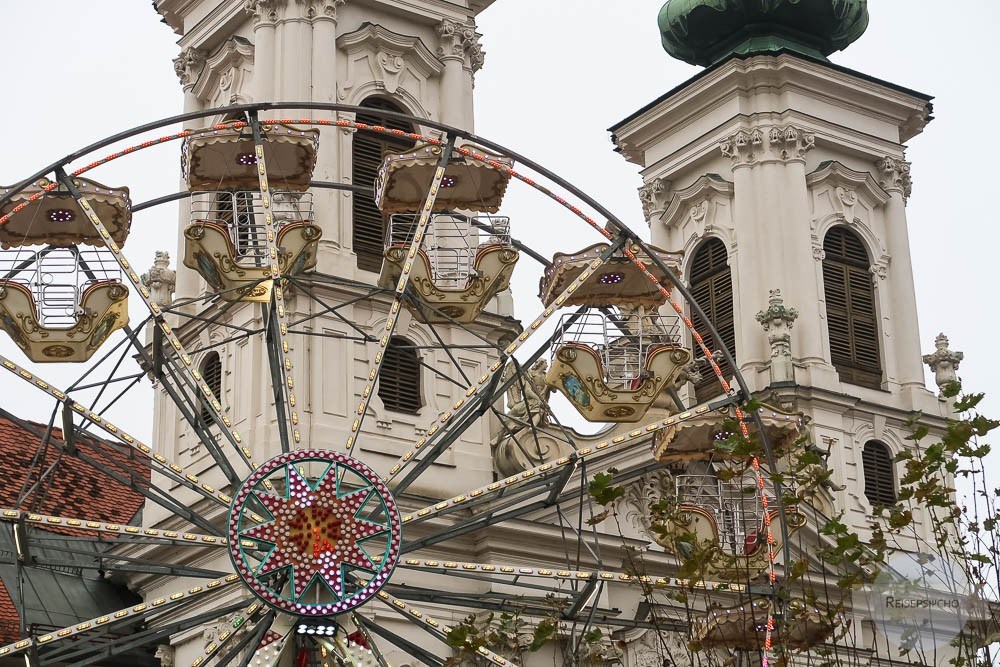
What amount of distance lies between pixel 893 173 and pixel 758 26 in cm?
346

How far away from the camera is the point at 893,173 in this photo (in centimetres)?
3647

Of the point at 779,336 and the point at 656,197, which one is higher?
the point at 656,197

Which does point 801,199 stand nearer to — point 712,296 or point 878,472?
point 712,296

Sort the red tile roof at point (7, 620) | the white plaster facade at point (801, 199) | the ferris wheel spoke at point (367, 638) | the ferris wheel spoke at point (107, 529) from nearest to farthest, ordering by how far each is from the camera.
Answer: the ferris wheel spoke at point (107, 529), the ferris wheel spoke at point (367, 638), the red tile roof at point (7, 620), the white plaster facade at point (801, 199)

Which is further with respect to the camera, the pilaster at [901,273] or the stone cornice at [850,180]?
the stone cornice at [850,180]

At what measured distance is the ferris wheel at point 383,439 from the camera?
20453 millimetres


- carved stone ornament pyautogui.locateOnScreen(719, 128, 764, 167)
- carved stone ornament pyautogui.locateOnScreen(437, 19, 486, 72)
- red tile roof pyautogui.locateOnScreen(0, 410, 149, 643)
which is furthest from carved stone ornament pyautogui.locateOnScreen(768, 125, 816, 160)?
red tile roof pyautogui.locateOnScreen(0, 410, 149, 643)

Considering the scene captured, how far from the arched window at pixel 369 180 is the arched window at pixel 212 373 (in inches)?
89.3

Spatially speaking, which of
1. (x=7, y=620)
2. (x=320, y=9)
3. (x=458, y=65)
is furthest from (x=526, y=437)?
(x=7, y=620)

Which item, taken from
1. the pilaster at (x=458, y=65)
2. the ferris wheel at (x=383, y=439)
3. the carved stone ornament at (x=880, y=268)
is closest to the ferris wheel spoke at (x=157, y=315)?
the ferris wheel at (x=383, y=439)

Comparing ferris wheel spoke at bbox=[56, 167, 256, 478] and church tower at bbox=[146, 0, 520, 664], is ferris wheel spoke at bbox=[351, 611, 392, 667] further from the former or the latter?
church tower at bbox=[146, 0, 520, 664]

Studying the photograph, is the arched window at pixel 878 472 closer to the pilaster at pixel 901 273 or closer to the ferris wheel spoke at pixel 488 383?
the pilaster at pixel 901 273

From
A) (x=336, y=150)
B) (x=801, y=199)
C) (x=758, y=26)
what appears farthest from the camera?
(x=758, y=26)

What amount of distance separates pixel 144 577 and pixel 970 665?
15496 mm
